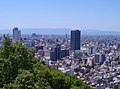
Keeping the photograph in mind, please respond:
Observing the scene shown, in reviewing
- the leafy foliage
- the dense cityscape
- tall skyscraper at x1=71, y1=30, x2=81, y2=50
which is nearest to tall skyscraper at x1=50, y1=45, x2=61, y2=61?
the dense cityscape

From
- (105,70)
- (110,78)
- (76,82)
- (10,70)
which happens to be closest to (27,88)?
(10,70)

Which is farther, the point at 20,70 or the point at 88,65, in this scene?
the point at 88,65

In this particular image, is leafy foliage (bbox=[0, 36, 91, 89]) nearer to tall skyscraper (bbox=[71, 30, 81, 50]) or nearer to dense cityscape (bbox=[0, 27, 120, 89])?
dense cityscape (bbox=[0, 27, 120, 89])

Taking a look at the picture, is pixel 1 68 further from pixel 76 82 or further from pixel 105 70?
pixel 105 70

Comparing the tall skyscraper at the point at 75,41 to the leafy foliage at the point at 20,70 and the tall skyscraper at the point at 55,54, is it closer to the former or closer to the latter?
the tall skyscraper at the point at 55,54

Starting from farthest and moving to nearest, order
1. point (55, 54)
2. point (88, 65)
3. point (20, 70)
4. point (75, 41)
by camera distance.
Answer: point (75, 41)
point (55, 54)
point (88, 65)
point (20, 70)

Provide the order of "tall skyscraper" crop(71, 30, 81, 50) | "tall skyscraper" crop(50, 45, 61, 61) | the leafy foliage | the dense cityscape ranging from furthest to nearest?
1. "tall skyscraper" crop(71, 30, 81, 50)
2. "tall skyscraper" crop(50, 45, 61, 61)
3. the dense cityscape
4. the leafy foliage

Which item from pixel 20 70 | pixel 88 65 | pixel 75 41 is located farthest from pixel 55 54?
pixel 20 70

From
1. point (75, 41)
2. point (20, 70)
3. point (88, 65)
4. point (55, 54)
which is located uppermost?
point (20, 70)

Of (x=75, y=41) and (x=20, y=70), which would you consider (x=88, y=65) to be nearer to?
(x=75, y=41)

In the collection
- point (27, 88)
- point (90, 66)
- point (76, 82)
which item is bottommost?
point (90, 66)

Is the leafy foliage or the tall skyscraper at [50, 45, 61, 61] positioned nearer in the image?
the leafy foliage
